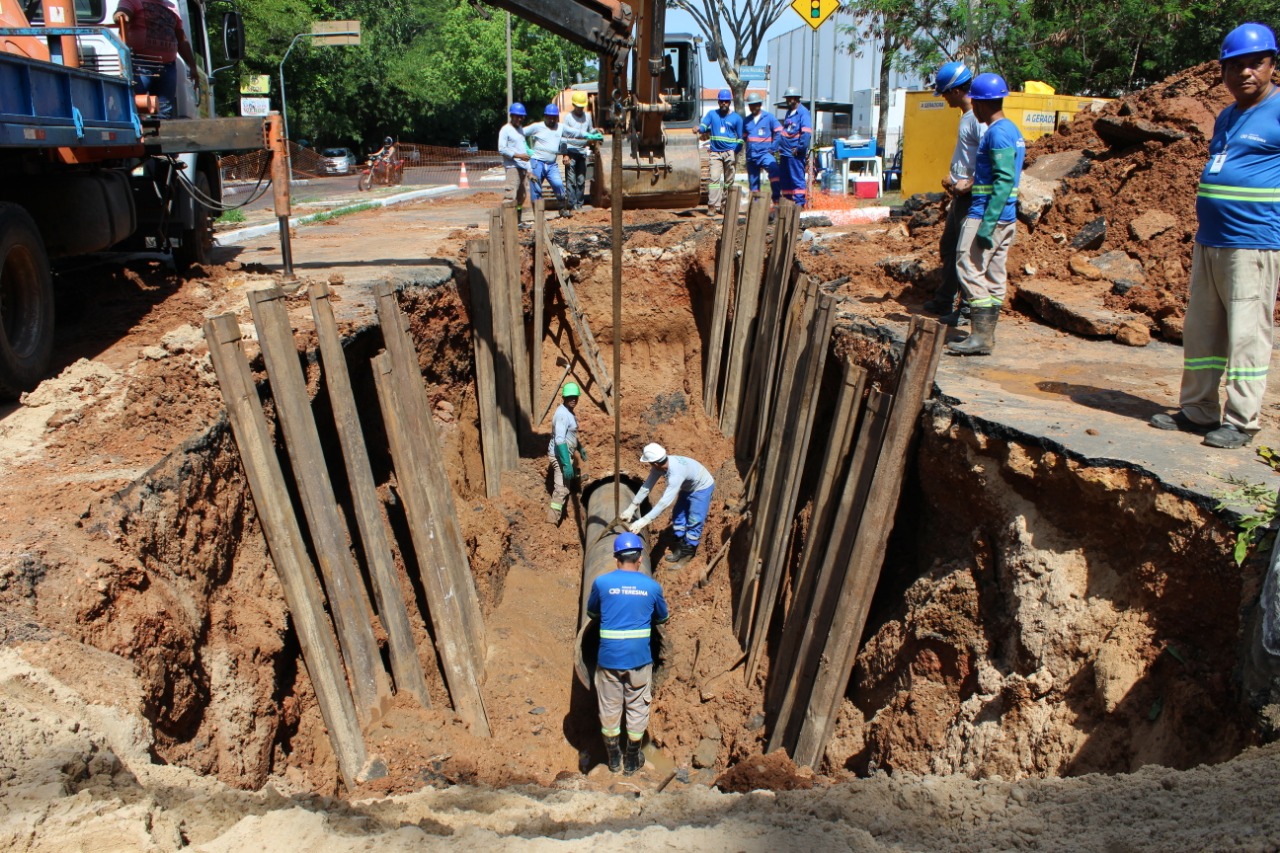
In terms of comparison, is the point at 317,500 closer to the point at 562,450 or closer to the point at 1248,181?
the point at 562,450

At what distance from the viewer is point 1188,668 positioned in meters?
3.44

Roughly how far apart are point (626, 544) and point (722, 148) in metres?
8.97

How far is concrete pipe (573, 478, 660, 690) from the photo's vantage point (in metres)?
6.53

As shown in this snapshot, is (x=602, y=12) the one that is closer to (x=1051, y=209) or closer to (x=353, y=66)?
(x=1051, y=209)

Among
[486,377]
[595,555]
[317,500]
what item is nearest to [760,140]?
[486,377]

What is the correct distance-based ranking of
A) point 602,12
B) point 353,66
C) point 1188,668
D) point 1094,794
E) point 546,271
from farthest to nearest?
point 353,66, point 546,271, point 602,12, point 1188,668, point 1094,794

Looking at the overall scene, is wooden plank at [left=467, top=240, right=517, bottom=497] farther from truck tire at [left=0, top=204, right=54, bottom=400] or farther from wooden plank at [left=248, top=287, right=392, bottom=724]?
truck tire at [left=0, top=204, right=54, bottom=400]

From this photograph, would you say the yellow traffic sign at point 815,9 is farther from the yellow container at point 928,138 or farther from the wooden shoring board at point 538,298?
the wooden shoring board at point 538,298

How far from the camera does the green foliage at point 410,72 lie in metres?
36.4

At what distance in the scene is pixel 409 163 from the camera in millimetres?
35500

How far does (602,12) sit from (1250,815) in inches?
232

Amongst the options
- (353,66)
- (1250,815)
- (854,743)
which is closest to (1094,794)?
(1250,815)

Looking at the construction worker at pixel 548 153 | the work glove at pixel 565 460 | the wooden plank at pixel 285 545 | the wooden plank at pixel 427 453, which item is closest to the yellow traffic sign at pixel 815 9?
the construction worker at pixel 548 153

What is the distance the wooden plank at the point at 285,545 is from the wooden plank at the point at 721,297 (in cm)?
532
